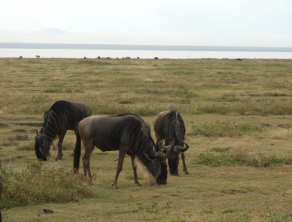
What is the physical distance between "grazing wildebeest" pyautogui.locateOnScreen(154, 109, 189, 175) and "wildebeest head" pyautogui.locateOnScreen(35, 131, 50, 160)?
3.26 m

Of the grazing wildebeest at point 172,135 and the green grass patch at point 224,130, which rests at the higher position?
the grazing wildebeest at point 172,135

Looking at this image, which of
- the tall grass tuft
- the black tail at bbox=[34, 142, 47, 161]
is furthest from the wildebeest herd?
the black tail at bbox=[34, 142, 47, 161]

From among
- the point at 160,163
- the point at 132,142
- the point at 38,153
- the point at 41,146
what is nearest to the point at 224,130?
the point at 41,146

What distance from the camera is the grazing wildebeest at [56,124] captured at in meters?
14.2

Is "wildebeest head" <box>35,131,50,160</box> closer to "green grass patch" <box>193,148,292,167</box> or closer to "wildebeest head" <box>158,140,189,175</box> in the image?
"wildebeest head" <box>158,140,189,175</box>

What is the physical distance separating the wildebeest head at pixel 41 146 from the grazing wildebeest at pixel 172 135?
10.7 ft

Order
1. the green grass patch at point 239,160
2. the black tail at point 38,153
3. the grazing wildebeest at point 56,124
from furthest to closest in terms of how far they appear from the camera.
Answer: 1. the grazing wildebeest at point 56,124
2. the black tail at point 38,153
3. the green grass patch at point 239,160

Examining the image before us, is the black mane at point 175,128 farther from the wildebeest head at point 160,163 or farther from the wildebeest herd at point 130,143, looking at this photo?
the wildebeest head at point 160,163

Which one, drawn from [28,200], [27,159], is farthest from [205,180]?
[27,159]

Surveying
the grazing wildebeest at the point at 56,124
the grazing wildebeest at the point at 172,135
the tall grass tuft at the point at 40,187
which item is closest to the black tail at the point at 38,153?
the grazing wildebeest at the point at 56,124

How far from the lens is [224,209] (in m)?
9.06

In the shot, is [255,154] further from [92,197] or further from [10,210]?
[10,210]

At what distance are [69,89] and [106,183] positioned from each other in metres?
22.6

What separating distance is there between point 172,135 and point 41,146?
13.6ft
